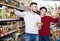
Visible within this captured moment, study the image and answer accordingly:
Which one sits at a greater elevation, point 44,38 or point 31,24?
point 31,24

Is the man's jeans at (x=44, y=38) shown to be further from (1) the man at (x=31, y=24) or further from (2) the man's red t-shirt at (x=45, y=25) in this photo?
(1) the man at (x=31, y=24)

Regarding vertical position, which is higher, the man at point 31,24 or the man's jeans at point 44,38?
the man at point 31,24

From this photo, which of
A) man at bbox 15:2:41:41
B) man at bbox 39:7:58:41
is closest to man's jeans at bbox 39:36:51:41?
man at bbox 39:7:58:41

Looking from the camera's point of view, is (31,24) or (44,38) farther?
(44,38)

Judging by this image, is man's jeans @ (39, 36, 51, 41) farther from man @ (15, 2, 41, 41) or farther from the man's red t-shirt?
man @ (15, 2, 41, 41)

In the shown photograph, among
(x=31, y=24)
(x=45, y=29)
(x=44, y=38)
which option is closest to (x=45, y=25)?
(x=45, y=29)

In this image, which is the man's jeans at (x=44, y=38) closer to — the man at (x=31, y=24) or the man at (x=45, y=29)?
the man at (x=45, y=29)

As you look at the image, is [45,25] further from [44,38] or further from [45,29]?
[44,38]

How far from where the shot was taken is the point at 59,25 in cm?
544

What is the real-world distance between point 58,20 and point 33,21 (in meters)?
1.03

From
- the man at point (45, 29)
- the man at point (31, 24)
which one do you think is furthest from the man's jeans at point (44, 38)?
the man at point (31, 24)

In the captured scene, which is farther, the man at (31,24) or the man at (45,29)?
the man at (45,29)

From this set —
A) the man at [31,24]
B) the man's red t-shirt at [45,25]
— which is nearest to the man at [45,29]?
the man's red t-shirt at [45,25]

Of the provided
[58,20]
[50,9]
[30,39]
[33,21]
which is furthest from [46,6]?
[30,39]
